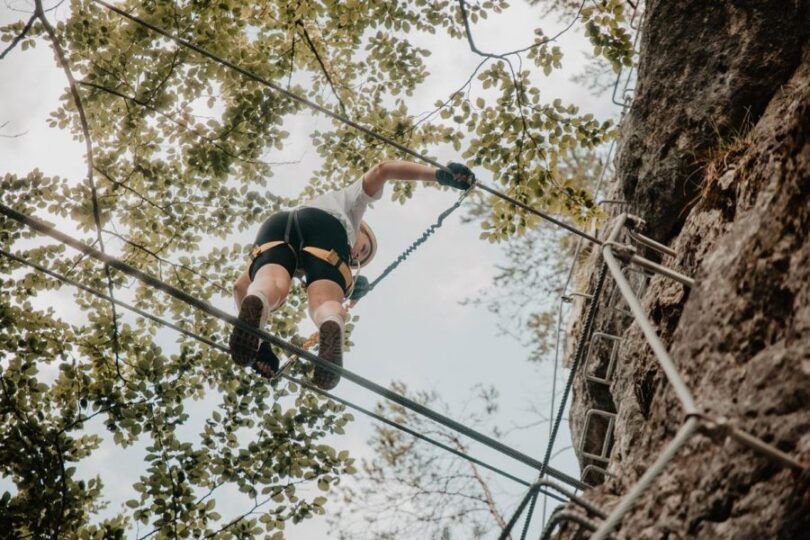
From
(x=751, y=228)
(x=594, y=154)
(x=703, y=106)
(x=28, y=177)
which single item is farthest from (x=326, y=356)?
(x=594, y=154)

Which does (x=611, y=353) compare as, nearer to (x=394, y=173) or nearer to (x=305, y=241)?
(x=394, y=173)

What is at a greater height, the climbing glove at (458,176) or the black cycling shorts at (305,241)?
the climbing glove at (458,176)

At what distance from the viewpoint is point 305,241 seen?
410cm

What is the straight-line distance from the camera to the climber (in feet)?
11.6

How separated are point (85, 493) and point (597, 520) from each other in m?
4.58

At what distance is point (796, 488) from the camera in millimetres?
1556

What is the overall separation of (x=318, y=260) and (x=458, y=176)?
39.2 inches

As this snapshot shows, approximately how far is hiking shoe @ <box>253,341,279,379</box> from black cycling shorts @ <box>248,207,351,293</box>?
45cm

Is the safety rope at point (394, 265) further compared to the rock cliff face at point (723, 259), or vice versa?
the safety rope at point (394, 265)

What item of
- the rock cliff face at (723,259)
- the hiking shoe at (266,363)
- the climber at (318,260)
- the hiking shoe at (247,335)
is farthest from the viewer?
the hiking shoe at (266,363)

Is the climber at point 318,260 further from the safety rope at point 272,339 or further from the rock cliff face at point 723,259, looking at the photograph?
the rock cliff face at point 723,259

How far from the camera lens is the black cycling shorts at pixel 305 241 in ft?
13.0

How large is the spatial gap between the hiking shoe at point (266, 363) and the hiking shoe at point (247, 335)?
0.27 m

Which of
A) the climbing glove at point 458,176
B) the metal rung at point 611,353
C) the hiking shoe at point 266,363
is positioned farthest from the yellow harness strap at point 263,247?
the metal rung at point 611,353
